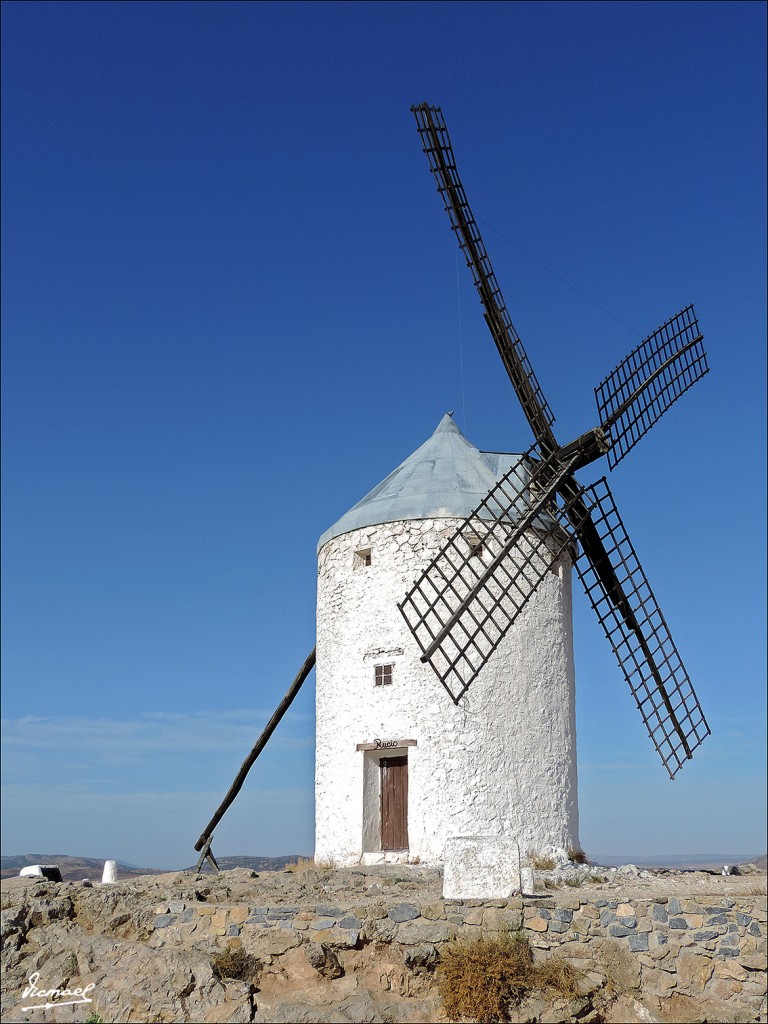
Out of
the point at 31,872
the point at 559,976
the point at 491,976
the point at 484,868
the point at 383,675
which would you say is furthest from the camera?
the point at 383,675

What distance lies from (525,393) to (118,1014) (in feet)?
34.8

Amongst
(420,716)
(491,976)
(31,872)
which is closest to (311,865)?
(420,716)

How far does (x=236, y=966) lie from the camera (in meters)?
9.91

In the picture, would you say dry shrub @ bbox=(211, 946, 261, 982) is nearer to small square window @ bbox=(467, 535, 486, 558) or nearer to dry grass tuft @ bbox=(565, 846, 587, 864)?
dry grass tuft @ bbox=(565, 846, 587, 864)

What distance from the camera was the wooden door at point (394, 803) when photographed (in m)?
14.6

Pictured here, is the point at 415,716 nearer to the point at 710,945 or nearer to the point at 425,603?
the point at 425,603

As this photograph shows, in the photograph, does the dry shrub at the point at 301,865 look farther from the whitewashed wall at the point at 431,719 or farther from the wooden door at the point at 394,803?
the wooden door at the point at 394,803

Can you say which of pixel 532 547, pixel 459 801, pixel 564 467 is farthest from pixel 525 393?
pixel 459 801

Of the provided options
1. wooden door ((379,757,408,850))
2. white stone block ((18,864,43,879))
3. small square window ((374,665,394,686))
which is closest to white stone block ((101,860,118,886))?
white stone block ((18,864,43,879))

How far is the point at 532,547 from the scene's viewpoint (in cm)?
1541

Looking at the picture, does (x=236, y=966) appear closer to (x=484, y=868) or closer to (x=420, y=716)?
(x=484, y=868)

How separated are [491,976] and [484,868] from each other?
41.2 inches

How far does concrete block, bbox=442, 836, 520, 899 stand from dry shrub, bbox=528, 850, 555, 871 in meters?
3.84

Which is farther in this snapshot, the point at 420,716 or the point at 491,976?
the point at 420,716
